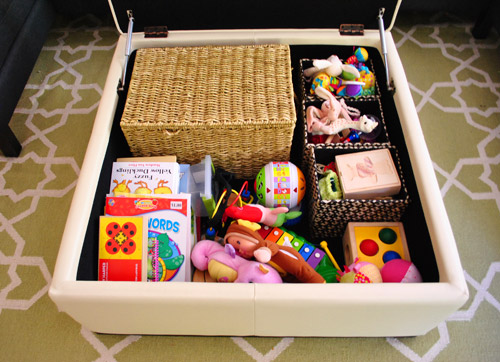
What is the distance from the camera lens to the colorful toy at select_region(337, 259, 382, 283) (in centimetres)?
121

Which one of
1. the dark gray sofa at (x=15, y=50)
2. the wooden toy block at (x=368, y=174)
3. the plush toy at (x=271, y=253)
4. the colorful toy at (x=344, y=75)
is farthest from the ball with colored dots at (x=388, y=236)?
the dark gray sofa at (x=15, y=50)

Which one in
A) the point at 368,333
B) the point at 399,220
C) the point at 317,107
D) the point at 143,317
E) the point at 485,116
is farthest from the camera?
the point at 485,116

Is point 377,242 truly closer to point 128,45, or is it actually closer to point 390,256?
point 390,256

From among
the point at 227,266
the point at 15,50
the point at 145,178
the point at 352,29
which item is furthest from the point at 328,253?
the point at 15,50

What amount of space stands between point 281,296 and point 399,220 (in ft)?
1.78

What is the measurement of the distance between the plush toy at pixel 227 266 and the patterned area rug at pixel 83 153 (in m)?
0.26

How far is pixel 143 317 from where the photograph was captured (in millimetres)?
1153

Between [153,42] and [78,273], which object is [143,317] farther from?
[153,42]

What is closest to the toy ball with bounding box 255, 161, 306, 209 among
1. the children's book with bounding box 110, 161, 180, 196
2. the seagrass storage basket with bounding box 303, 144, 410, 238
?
the seagrass storage basket with bounding box 303, 144, 410, 238

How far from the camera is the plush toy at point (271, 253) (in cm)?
123

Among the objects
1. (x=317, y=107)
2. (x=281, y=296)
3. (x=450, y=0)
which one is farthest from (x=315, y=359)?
(x=450, y=0)

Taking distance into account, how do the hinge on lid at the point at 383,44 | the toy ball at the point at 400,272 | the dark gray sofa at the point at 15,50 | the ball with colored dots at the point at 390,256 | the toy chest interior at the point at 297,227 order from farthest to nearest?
the dark gray sofa at the point at 15,50 < the hinge on lid at the point at 383,44 < the ball with colored dots at the point at 390,256 < the toy ball at the point at 400,272 < the toy chest interior at the point at 297,227

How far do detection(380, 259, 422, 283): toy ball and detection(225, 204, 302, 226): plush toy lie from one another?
32 cm

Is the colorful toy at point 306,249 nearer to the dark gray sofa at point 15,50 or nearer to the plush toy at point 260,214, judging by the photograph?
the plush toy at point 260,214
